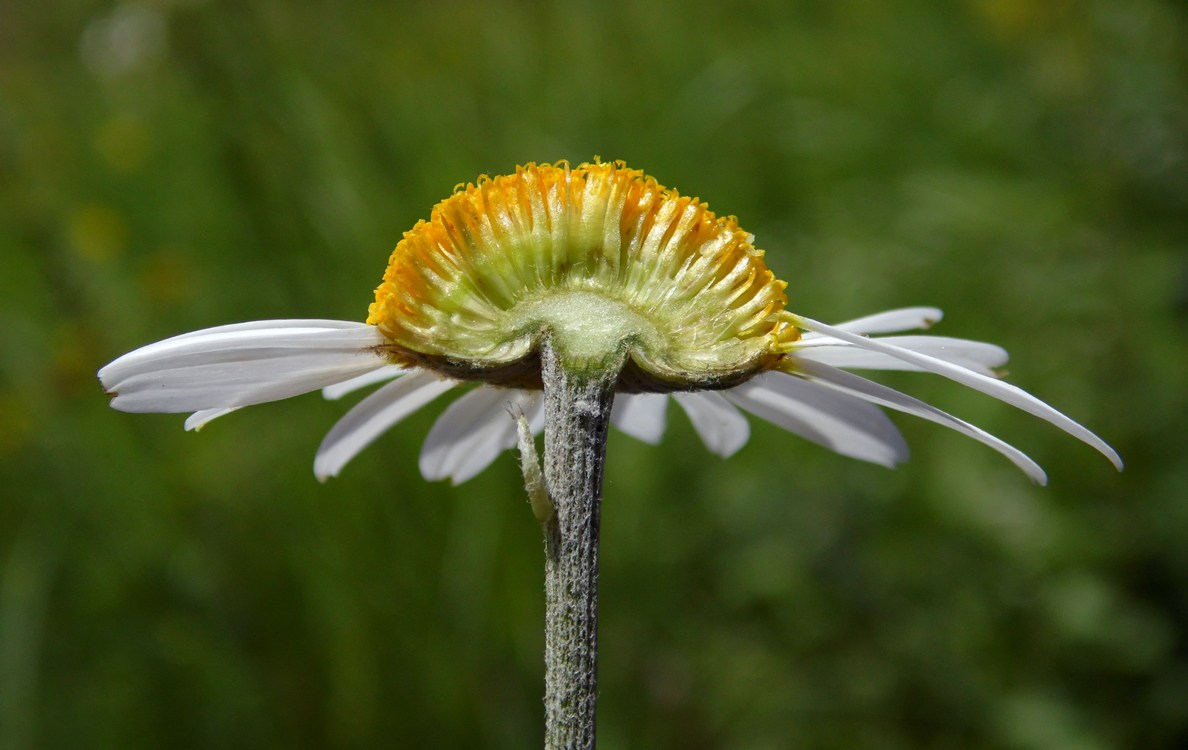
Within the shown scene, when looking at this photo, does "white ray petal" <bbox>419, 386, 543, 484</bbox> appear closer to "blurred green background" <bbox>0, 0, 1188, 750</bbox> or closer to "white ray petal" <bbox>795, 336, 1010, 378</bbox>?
"white ray petal" <bbox>795, 336, 1010, 378</bbox>

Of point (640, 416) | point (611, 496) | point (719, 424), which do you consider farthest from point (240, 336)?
point (611, 496)

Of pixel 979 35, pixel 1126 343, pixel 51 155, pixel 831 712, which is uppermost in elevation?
pixel 979 35

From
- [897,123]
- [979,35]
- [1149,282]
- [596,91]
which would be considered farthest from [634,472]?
[979,35]

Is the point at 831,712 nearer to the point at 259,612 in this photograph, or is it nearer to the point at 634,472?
the point at 634,472

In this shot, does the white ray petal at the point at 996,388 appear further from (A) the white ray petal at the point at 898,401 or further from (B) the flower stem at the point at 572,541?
(B) the flower stem at the point at 572,541

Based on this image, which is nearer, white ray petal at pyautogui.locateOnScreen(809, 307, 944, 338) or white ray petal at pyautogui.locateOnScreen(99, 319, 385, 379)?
white ray petal at pyautogui.locateOnScreen(99, 319, 385, 379)

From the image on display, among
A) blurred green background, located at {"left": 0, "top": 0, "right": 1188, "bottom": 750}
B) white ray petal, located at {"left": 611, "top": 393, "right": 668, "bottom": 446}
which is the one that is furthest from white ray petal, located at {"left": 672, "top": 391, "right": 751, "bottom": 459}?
blurred green background, located at {"left": 0, "top": 0, "right": 1188, "bottom": 750}

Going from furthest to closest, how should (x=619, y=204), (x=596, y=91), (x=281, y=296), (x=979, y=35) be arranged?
(x=979, y=35) < (x=596, y=91) < (x=281, y=296) < (x=619, y=204)
